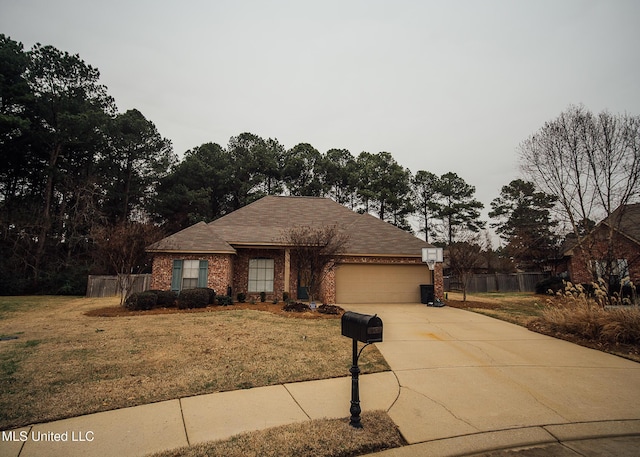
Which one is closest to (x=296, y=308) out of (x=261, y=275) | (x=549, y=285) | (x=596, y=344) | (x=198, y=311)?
(x=198, y=311)

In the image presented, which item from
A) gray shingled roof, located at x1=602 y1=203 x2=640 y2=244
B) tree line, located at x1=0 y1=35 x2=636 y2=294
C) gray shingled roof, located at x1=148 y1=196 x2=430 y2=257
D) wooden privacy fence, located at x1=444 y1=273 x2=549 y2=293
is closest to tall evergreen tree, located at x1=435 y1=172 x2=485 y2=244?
tree line, located at x1=0 y1=35 x2=636 y2=294

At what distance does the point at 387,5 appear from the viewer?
41.5ft

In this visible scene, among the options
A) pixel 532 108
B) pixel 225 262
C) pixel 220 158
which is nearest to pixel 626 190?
pixel 532 108

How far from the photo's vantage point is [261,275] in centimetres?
1647

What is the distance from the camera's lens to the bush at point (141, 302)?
11.9m

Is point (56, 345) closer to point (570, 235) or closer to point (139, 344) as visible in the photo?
point (139, 344)

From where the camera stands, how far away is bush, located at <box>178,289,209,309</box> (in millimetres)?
12413

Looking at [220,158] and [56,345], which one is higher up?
[220,158]

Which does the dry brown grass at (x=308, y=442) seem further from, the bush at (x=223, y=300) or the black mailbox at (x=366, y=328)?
the bush at (x=223, y=300)

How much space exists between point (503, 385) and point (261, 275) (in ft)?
42.7

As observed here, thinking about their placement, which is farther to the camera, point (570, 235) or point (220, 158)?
point (220, 158)

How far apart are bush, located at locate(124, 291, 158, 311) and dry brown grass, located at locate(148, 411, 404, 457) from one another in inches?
411

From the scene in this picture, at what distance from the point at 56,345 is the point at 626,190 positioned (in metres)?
18.8

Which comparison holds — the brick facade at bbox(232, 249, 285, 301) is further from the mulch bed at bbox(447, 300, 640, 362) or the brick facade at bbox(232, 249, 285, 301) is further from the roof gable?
the mulch bed at bbox(447, 300, 640, 362)
